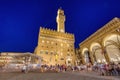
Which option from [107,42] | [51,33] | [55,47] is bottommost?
[107,42]

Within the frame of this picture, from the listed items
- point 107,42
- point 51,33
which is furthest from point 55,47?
point 107,42

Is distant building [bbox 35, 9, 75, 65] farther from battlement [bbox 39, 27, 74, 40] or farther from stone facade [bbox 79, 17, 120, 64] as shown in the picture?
stone facade [bbox 79, 17, 120, 64]

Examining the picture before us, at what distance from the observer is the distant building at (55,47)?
51.0m

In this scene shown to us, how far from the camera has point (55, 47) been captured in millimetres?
54938

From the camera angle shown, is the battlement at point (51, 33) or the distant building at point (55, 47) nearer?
the distant building at point (55, 47)

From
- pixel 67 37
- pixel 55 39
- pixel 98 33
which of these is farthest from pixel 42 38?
pixel 98 33

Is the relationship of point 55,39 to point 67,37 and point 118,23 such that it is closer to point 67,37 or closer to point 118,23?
point 67,37

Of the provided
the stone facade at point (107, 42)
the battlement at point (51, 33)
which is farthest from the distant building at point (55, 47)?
the stone facade at point (107, 42)

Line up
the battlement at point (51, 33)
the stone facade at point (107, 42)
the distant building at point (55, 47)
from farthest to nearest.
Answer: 1. the battlement at point (51, 33)
2. the distant building at point (55, 47)
3. the stone facade at point (107, 42)

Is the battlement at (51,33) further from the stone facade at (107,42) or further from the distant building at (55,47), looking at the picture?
the stone facade at (107,42)

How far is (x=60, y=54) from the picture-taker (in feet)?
181

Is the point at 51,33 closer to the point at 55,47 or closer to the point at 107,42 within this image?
the point at 55,47

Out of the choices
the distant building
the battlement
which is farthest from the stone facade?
the battlement

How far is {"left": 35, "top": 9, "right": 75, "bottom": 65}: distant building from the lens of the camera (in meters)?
51.0
